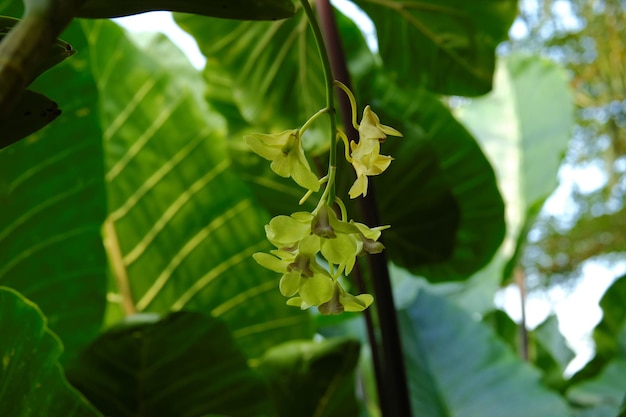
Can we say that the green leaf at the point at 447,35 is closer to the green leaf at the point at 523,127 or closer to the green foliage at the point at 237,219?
the green foliage at the point at 237,219

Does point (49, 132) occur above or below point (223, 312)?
above

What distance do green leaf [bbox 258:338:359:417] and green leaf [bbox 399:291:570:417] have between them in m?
0.23

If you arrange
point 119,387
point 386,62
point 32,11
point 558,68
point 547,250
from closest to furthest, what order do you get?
point 32,11
point 119,387
point 386,62
point 558,68
point 547,250

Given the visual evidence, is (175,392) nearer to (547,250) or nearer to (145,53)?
(145,53)

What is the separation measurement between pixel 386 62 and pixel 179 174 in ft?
0.92

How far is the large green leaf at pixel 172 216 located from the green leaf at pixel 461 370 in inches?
6.1

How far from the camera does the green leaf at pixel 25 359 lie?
415mm

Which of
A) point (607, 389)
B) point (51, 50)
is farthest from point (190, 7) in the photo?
point (607, 389)

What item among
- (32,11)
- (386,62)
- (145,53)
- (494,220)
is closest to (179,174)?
(145,53)

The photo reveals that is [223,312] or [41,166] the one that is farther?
[223,312]

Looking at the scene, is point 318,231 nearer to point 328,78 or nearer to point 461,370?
point 328,78

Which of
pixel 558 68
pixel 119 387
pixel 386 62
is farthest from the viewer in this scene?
pixel 558 68

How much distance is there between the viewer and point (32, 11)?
6.3 inches

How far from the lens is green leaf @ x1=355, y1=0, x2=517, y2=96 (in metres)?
0.81
